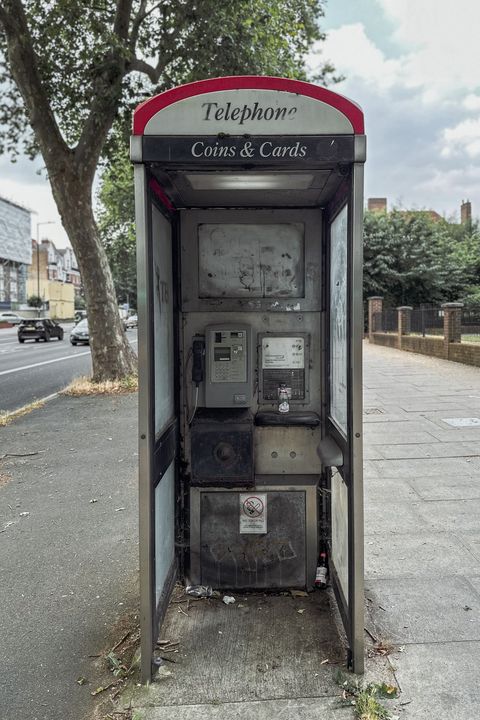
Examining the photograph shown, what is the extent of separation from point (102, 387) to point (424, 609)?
31.4 feet

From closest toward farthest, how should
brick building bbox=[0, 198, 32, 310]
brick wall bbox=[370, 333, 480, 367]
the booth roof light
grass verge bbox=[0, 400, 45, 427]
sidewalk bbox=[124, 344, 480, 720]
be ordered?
1. sidewalk bbox=[124, 344, 480, 720]
2. the booth roof light
3. grass verge bbox=[0, 400, 45, 427]
4. brick wall bbox=[370, 333, 480, 367]
5. brick building bbox=[0, 198, 32, 310]

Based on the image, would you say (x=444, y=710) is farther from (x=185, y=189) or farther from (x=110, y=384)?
(x=110, y=384)

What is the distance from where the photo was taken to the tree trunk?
11742 millimetres

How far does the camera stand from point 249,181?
3.06 meters

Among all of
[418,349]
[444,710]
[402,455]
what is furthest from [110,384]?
[418,349]

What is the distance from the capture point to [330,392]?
351cm

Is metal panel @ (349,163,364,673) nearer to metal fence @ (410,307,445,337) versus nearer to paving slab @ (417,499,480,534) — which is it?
paving slab @ (417,499,480,534)

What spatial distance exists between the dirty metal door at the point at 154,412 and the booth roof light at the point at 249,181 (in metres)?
0.26

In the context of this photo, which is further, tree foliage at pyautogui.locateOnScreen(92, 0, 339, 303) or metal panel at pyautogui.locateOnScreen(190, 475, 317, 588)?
tree foliage at pyautogui.locateOnScreen(92, 0, 339, 303)

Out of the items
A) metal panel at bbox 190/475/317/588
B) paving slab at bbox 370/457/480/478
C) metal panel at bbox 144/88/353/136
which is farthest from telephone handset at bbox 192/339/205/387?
paving slab at bbox 370/457/480/478

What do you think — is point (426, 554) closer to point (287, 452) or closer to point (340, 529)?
point (340, 529)

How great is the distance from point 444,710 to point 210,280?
2481 millimetres

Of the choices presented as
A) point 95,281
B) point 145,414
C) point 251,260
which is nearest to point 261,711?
point 145,414

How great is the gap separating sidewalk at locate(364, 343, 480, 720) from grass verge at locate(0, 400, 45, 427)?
5480mm
